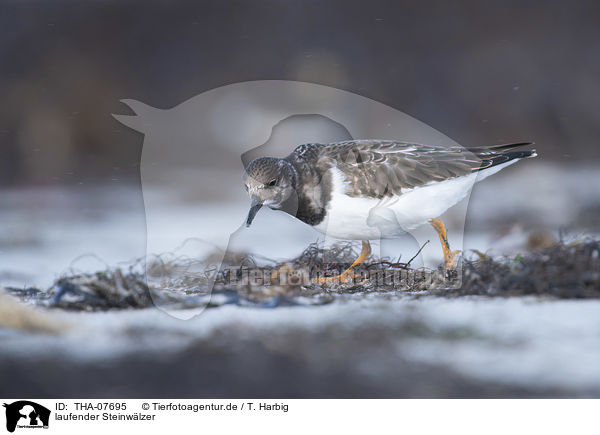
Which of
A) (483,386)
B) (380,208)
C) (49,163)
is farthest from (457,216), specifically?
(49,163)

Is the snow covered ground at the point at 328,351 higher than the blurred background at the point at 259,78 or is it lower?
lower

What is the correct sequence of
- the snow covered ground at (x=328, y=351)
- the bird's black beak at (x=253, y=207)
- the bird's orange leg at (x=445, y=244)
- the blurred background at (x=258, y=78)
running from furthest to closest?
the blurred background at (x=258, y=78)
the bird's orange leg at (x=445, y=244)
the bird's black beak at (x=253, y=207)
the snow covered ground at (x=328, y=351)

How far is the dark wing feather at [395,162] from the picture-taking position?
1508mm

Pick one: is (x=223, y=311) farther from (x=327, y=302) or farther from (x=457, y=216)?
(x=457, y=216)

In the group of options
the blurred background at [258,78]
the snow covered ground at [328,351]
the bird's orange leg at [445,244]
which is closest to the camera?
the snow covered ground at [328,351]

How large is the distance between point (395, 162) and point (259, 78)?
706 mm

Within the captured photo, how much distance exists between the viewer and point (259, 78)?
191cm

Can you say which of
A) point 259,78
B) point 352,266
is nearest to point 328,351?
point 352,266

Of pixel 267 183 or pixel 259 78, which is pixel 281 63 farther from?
pixel 267 183

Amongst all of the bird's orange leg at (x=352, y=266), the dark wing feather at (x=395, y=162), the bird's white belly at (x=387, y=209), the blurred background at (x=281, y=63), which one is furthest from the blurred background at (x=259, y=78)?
the bird's orange leg at (x=352, y=266)
